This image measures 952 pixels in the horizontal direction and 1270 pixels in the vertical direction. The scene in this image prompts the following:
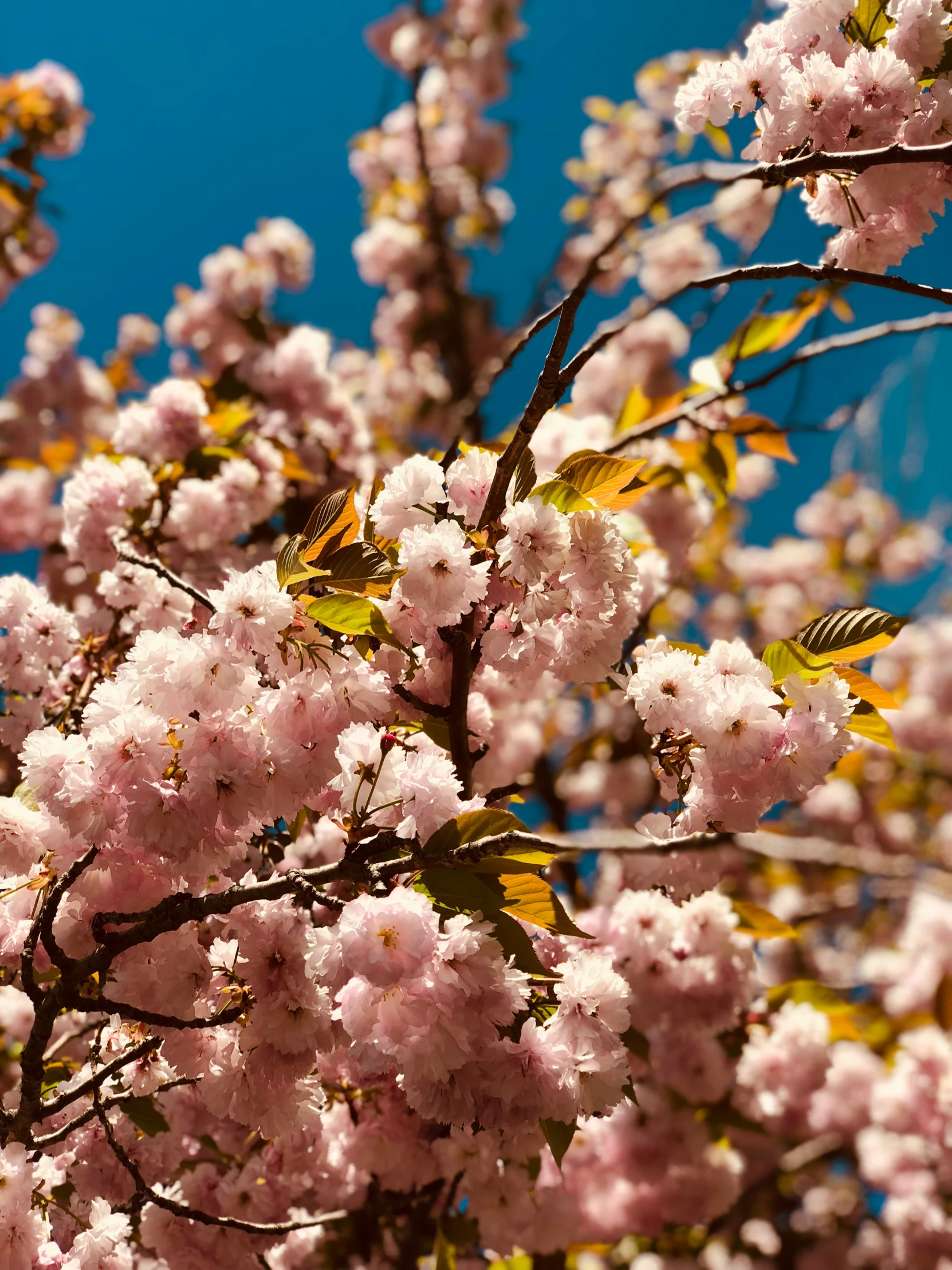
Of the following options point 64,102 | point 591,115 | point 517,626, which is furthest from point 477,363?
point 517,626

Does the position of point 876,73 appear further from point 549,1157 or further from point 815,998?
point 549,1157

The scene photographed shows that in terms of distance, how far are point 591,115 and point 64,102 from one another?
3320mm

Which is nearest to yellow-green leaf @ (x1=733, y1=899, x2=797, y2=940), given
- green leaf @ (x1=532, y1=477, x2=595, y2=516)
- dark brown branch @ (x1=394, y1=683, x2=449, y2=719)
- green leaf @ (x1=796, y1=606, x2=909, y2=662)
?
green leaf @ (x1=796, y1=606, x2=909, y2=662)

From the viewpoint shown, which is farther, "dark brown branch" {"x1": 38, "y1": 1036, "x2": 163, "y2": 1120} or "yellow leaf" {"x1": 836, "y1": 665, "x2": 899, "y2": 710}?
"yellow leaf" {"x1": 836, "y1": 665, "x2": 899, "y2": 710}

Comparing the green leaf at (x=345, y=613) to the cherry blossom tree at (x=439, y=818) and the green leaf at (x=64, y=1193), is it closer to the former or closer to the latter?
the cherry blossom tree at (x=439, y=818)

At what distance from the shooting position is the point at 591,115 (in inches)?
238

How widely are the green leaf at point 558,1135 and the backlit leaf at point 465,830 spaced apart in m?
0.36

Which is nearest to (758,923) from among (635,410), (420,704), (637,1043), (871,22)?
(637,1043)

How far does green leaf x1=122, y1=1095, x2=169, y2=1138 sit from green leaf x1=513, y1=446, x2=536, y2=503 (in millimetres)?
1041

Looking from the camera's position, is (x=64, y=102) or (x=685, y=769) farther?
(x=64, y=102)

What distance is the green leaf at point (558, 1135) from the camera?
3.47 feet

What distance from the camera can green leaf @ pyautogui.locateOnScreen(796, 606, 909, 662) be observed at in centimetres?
117

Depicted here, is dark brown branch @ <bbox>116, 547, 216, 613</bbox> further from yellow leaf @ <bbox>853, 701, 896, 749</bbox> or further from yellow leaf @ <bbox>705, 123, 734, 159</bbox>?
yellow leaf @ <bbox>705, 123, 734, 159</bbox>

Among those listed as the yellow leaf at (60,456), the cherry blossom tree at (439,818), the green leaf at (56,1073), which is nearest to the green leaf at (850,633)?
the cherry blossom tree at (439,818)
